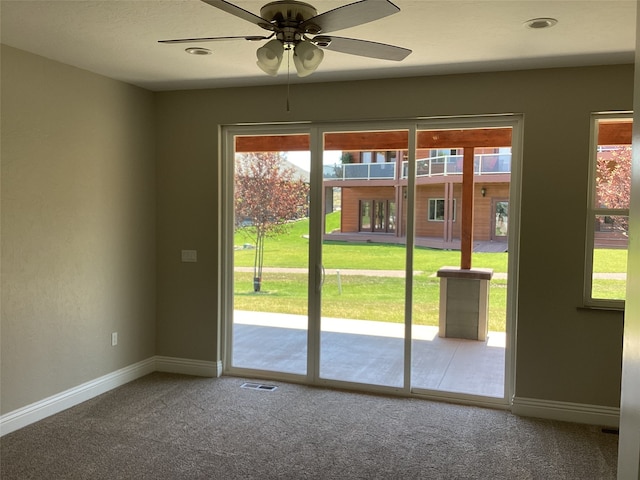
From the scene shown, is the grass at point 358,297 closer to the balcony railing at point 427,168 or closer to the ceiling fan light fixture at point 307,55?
the balcony railing at point 427,168

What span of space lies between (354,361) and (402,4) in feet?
9.69

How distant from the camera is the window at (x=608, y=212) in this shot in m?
3.86

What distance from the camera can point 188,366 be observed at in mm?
4953

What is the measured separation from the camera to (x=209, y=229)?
485 cm

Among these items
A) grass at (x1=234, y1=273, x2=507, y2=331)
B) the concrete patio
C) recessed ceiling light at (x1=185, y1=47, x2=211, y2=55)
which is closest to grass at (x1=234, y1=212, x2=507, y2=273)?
grass at (x1=234, y1=273, x2=507, y2=331)

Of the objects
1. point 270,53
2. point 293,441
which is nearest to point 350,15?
point 270,53

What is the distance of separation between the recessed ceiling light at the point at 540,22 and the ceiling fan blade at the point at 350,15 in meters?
1.27

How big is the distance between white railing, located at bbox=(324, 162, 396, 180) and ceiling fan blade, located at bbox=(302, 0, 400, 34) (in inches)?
87.7

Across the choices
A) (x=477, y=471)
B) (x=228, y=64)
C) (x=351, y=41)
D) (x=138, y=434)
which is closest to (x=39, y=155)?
(x=228, y=64)

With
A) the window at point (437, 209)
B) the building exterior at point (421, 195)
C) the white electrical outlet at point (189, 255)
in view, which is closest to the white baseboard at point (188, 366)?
the white electrical outlet at point (189, 255)

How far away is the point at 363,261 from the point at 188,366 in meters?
1.91

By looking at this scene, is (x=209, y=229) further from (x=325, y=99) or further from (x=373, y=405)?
(x=373, y=405)

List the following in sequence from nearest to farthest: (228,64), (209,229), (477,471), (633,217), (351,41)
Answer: (633,217)
(351,41)
(477,471)
(228,64)
(209,229)

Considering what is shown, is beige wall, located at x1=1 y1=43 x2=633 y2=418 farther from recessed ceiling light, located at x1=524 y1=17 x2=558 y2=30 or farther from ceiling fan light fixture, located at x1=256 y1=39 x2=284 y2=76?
ceiling fan light fixture, located at x1=256 y1=39 x2=284 y2=76
